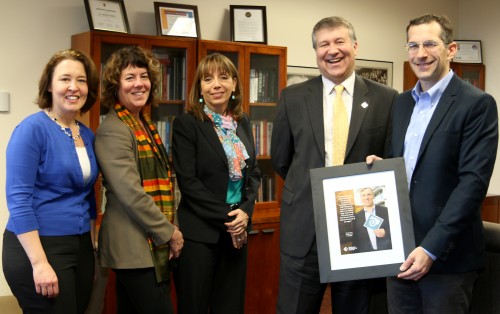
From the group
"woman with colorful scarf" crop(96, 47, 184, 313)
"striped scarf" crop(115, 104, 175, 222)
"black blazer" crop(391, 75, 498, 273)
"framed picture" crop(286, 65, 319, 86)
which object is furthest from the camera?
"framed picture" crop(286, 65, 319, 86)

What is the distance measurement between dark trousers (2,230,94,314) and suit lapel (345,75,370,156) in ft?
3.67

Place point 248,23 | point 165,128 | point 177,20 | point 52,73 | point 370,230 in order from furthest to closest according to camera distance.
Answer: point 248,23
point 177,20
point 165,128
point 52,73
point 370,230

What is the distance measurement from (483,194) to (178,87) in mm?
2426

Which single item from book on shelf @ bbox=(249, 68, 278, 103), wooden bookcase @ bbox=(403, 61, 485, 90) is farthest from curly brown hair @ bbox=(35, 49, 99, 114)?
wooden bookcase @ bbox=(403, 61, 485, 90)

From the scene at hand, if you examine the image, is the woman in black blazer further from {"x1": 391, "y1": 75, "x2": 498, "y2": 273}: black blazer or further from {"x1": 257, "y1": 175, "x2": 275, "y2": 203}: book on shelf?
{"x1": 257, "y1": 175, "x2": 275, "y2": 203}: book on shelf

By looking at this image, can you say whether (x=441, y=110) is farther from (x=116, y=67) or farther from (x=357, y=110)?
(x=116, y=67)

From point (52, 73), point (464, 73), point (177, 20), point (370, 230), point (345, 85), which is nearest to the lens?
point (370, 230)

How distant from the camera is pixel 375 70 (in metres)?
5.44

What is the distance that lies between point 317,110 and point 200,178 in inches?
26.4

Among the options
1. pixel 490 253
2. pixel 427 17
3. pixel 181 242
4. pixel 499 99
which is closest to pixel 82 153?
pixel 181 242

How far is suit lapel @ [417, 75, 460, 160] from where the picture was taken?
6.72ft

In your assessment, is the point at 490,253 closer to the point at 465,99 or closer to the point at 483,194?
the point at 483,194

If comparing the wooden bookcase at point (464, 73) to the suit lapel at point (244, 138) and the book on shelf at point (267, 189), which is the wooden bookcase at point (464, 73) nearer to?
the book on shelf at point (267, 189)

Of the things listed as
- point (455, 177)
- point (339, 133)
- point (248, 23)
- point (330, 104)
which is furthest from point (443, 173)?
point (248, 23)
